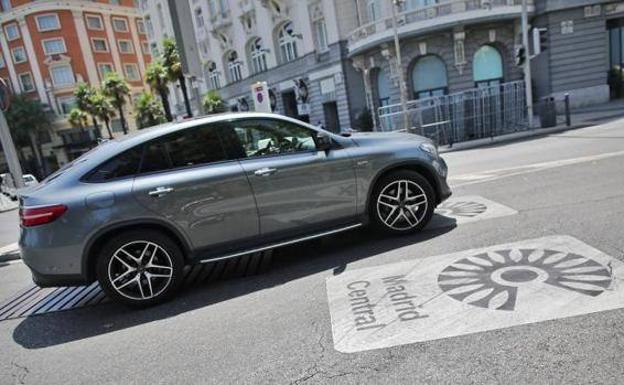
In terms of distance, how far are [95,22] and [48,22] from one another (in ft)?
17.7

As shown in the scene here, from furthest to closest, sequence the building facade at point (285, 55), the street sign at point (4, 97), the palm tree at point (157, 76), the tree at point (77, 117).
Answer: the tree at point (77, 117)
the palm tree at point (157, 76)
the building facade at point (285, 55)
the street sign at point (4, 97)

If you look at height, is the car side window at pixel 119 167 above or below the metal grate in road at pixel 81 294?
above

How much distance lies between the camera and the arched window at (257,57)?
3797 centimetres

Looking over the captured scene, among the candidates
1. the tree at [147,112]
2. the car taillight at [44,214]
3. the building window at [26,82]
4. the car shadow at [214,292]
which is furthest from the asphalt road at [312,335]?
the building window at [26,82]

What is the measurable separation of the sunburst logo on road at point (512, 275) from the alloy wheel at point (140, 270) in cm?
259

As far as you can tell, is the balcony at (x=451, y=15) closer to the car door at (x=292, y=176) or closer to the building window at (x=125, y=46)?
the car door at (x=292, y=176)

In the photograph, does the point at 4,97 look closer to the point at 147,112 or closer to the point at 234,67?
the point at 147,112

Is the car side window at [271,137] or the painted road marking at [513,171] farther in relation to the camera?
the painted road marking at [513,171]

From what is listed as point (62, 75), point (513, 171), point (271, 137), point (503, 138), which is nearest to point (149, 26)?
point (62, 75)

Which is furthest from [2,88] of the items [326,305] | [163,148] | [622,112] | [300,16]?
[300,16]

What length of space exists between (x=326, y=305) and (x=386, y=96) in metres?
24.3

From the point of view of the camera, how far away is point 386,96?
26578 mm

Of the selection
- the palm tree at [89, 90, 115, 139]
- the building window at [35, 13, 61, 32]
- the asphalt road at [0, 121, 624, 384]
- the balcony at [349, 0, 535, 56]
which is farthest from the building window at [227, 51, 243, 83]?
the asphalt road at [0, 121, 624, 384]

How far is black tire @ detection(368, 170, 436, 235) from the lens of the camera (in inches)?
196
